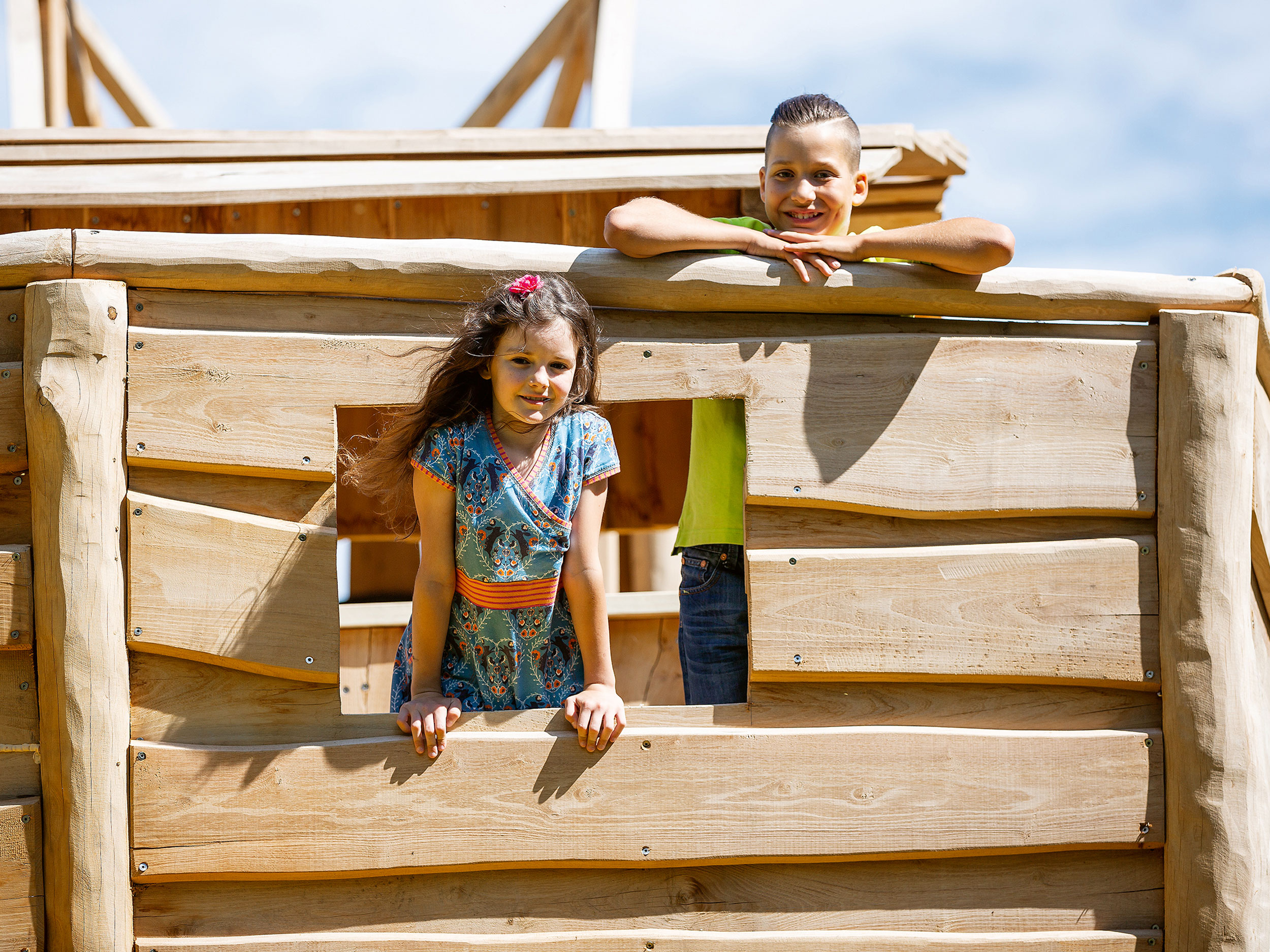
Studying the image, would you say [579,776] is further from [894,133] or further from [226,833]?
[894,133]

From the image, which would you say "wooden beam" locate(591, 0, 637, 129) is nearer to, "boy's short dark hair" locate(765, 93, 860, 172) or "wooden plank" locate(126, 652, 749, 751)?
"boy's short dark hair" locate(765, 93, 860, 172)

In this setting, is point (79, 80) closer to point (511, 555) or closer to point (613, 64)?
point (613, 64)

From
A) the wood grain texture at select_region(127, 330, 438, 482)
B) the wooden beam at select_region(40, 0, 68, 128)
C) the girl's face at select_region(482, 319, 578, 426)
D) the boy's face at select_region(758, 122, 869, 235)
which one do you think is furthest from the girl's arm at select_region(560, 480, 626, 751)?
the wooden beam at select_region(40, 0, 68, 128)

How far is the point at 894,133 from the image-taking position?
161 inches

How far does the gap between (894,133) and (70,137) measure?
3.02 m

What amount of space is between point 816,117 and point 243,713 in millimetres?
2092

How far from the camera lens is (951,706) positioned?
271 centimetres

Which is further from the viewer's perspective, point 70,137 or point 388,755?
point 70,137

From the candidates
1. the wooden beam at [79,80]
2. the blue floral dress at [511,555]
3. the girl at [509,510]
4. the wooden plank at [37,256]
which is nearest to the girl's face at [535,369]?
the girl at [509,510]

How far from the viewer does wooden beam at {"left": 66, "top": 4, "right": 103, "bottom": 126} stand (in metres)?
5.61

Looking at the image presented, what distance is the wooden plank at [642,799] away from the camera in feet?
8.27

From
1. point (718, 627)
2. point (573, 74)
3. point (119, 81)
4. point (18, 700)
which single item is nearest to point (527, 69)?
point (573, 74)

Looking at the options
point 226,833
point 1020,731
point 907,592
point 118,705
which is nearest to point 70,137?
point 118,705

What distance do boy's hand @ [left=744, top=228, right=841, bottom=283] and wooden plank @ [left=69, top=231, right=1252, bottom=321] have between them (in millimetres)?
25
